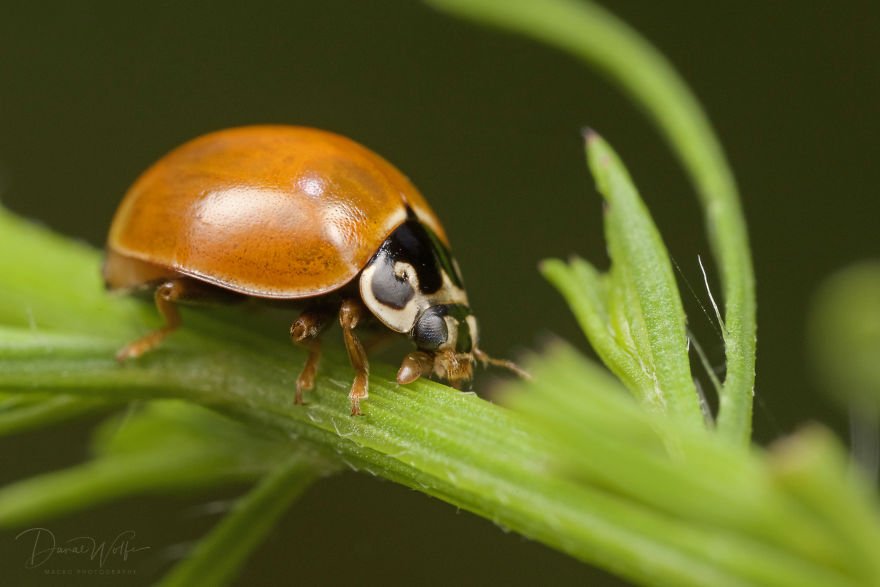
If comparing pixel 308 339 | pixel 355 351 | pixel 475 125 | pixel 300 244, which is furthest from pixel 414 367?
pixel 475 125

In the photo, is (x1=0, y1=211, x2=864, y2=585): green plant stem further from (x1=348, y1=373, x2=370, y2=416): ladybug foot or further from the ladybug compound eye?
the ladybug compound eye

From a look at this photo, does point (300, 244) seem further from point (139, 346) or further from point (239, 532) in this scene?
point (239, 532)

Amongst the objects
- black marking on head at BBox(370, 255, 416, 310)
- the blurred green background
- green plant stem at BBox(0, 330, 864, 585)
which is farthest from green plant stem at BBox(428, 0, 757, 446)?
the blurred green background

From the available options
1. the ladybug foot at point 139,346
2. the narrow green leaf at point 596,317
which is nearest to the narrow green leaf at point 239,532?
the ladybug foot at point 139,346

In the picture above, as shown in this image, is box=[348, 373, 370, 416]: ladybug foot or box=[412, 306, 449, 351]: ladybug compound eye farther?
box=[412, 306, 449, 351]: ladybug compound eye

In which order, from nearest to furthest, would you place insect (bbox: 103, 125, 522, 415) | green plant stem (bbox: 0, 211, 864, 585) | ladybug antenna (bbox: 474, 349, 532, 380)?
green plant stem (bbox: 0, 211, 864, 585) → insect (bbox: 103, 125, 522, 415) → ladybug antenna (bbox: 474, 349, 532, 380)

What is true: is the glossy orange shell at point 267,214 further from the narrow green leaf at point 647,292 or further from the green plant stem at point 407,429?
the narrow green leaf at point 647,292
